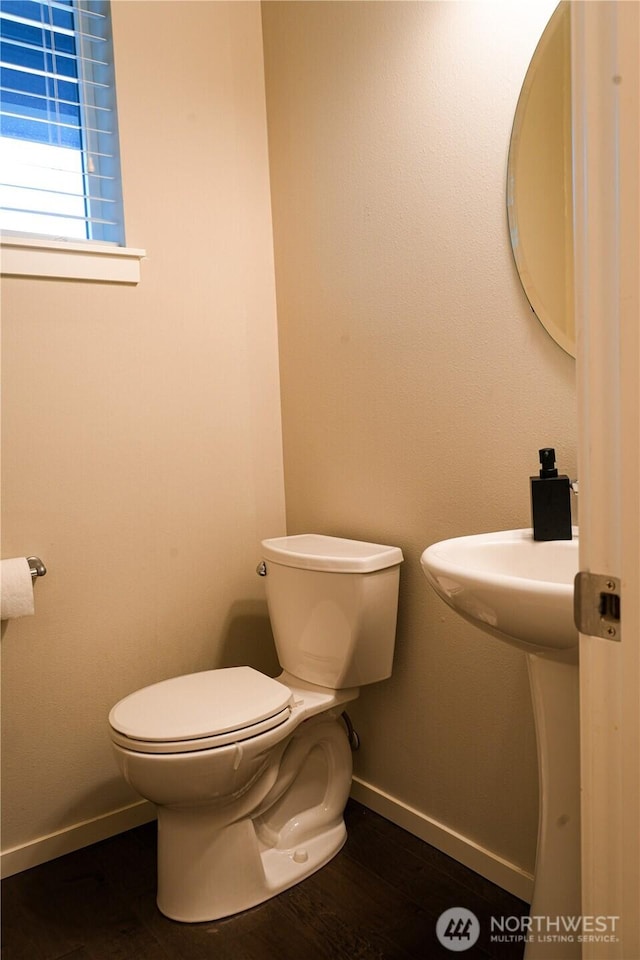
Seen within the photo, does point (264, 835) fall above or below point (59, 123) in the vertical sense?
below

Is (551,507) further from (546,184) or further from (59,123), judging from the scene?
(59,123)

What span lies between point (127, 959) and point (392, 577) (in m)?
0.97

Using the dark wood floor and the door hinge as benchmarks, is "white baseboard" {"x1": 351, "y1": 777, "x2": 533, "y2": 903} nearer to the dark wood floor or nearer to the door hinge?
the dark wood floor

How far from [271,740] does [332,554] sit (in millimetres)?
461

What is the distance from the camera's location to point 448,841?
1.81 meters

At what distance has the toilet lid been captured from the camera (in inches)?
60.4

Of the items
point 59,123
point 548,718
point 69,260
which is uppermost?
point 59,123

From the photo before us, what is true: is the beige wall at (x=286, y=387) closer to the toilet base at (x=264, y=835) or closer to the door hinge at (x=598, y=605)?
the toilet base at (x=264, y=835)


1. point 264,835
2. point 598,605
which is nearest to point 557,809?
point 598,605

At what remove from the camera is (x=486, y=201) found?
1.60m

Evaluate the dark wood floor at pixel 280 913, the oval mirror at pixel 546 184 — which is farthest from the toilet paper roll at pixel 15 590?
the oval mirror at pixel 546 184

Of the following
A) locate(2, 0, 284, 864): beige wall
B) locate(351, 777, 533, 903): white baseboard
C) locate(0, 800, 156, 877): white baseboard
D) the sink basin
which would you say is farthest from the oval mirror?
locate(0, 800, 156, 877): white baseboard

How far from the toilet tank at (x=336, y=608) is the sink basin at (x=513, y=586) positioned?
452 mm

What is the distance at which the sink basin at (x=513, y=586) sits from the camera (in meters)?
0.96
